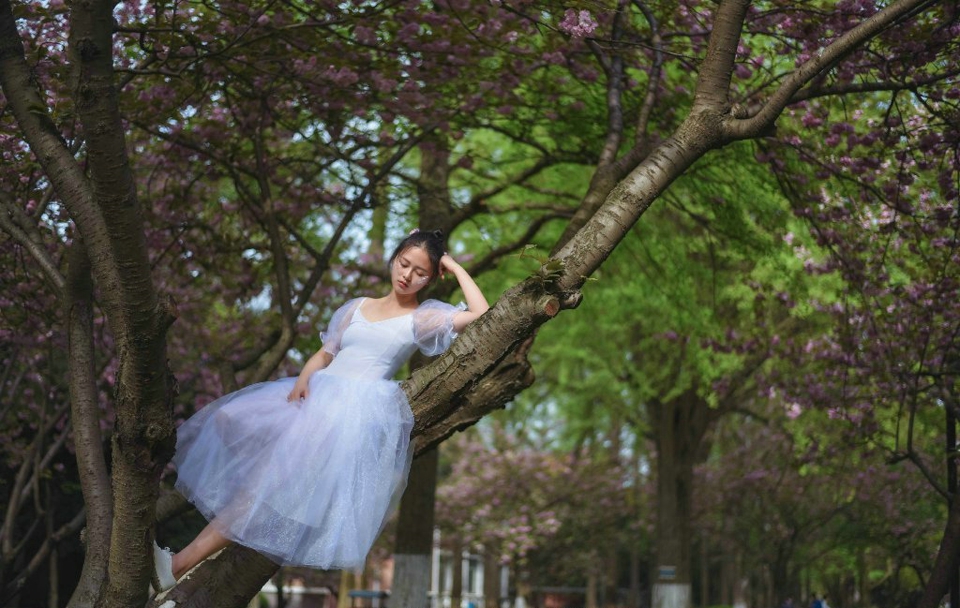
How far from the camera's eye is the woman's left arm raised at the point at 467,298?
4.90 meters

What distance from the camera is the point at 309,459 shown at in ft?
14.9

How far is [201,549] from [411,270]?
5.03ft

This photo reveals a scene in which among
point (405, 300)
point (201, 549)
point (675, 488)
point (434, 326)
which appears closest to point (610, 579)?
point (675, 488)

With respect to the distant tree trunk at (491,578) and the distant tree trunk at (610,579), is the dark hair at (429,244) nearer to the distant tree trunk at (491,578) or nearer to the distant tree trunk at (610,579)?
the distant tree trunk at (491,578)

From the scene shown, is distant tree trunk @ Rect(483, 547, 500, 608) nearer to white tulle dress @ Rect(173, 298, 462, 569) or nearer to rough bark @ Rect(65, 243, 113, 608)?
rough bark @ Rect(65, 243, 113, 608)

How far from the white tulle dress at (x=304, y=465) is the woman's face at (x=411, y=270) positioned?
273 mm

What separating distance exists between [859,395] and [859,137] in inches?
168

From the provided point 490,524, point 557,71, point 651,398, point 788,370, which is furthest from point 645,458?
point 557,71

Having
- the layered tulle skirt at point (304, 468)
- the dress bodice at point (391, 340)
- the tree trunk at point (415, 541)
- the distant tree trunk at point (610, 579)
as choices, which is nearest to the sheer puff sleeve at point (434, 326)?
the dress bodice at point (391, 340)

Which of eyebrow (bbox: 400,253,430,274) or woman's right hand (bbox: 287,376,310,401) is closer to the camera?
woman's right hand (bbox: 287,376,310,401)

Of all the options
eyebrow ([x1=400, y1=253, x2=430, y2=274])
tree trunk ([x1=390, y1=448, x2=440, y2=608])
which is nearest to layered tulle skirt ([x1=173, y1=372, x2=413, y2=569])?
eyebrow ([x1=400, y1=253, x2=430, y2=274])

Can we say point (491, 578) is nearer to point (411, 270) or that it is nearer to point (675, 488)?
point (675, 488)

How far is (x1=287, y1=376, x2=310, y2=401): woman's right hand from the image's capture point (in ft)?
16.1

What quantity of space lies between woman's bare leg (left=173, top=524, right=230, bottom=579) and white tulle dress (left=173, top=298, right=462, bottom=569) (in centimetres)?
8
